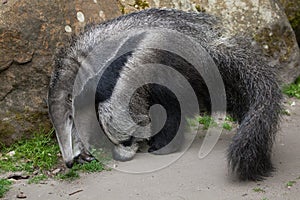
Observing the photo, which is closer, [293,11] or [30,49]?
[30,49]

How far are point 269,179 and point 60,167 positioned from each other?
2.23 metres

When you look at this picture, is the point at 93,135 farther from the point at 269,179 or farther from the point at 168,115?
the point at 269,179

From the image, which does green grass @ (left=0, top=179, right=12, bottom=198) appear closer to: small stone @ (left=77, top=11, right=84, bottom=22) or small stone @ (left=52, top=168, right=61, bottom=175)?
small stone @ (left=52, top=168, right=61, bottom=175)

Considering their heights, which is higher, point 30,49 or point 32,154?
point 30,49

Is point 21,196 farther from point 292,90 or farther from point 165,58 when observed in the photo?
point 292,90

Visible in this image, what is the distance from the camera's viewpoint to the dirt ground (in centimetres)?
497

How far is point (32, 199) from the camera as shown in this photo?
5.30 m

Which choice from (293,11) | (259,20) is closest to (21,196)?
(259,20)

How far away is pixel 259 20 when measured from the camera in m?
7.96

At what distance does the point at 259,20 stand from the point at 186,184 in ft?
11.6

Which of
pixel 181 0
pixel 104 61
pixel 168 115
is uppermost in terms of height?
pixel 181 0

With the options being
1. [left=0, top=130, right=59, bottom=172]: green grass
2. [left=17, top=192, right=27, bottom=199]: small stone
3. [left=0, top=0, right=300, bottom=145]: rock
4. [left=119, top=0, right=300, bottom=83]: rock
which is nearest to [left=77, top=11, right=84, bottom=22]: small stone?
[left=0, top=0, right=300, bottom=145]: rock

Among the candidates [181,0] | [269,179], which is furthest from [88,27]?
[269,179]

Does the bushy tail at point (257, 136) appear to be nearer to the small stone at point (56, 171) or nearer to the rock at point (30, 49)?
the small stone at point (56, 171)
